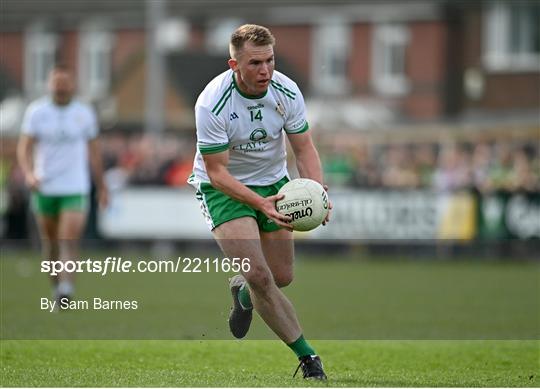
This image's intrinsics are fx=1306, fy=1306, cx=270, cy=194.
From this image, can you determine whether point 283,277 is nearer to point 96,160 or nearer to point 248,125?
point 248,125

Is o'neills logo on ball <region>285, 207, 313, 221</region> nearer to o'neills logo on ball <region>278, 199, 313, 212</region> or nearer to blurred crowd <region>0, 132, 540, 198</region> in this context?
o'neills logo on ball <region>278, 199, 313, 212</region>

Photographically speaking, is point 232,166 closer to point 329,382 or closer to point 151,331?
point 329,382

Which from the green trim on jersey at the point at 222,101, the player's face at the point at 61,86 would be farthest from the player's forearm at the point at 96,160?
the green trim on jersey at the point at 222,101

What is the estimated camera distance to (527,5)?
43.8 metres

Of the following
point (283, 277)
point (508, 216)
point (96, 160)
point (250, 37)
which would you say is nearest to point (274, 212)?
point (283, 277)

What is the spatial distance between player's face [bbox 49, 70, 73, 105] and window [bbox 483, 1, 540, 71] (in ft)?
103

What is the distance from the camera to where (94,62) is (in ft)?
174

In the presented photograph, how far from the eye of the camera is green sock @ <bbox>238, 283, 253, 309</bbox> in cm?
980

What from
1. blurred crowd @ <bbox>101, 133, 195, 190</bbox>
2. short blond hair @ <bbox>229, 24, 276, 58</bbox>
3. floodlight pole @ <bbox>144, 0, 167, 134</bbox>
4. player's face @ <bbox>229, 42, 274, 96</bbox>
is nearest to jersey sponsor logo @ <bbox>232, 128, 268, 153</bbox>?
player's face @ <bbox>229, 42, 274, 96</bbox>

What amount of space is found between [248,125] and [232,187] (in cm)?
50

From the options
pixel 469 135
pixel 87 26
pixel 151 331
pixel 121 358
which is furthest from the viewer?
pixel 87 26

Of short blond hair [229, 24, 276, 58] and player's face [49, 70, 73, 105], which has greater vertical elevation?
short blond hair [229, 24, 276, 58]

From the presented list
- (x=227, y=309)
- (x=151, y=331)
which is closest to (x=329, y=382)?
(x=227, y=309)

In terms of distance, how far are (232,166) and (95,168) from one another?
18.4 ft
